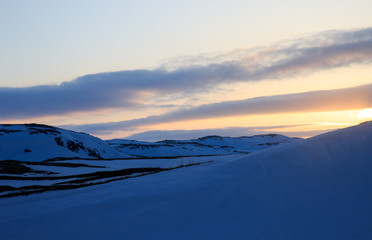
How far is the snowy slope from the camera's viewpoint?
4647 cm

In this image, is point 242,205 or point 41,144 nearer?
point 242,205

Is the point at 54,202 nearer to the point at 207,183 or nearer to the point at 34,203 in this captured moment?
the point at 34,203

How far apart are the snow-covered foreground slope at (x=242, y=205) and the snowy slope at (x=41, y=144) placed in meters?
40.3

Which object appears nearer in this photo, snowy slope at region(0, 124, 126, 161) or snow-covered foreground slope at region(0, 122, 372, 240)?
snow-covered foreground slope at region(0, 122, 372, 240)

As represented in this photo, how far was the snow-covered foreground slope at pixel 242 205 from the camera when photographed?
19.8 feet

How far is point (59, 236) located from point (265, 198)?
15.5ft

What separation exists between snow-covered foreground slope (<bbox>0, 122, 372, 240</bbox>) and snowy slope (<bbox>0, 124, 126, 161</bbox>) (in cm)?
4034

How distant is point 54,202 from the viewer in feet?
31.1

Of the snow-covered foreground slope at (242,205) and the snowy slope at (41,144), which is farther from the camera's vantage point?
the snowy slope at (41,144)

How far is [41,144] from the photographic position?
5003 centimetres

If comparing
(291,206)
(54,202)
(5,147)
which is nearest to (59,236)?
(54,202)

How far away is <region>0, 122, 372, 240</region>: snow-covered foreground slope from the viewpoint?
19.8 feet

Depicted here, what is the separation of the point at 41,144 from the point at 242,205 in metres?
49.6

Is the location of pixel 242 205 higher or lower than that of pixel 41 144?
lower
